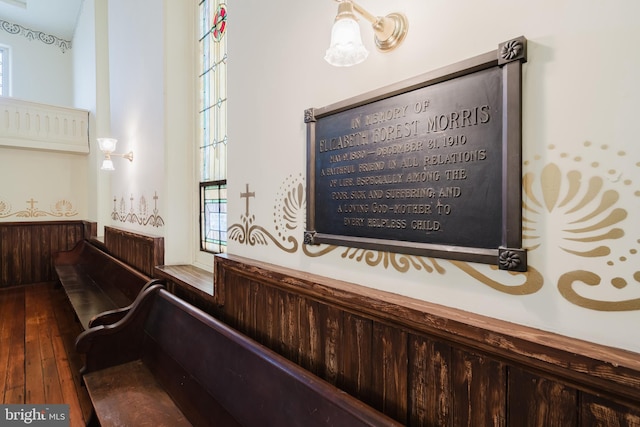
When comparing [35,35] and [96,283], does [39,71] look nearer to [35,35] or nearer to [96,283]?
[35,35]

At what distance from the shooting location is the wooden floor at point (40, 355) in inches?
90.3

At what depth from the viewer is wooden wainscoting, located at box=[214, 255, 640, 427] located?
2.11 feet

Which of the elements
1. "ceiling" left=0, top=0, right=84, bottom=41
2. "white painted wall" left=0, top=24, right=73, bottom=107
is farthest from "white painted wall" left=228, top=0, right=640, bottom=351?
"white painted wall" left=0, top=24, right=73, bottom=107

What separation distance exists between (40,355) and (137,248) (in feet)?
4.14

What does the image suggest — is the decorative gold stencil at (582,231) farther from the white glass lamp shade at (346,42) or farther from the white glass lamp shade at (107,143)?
the white glass lamp shade at (107,143)

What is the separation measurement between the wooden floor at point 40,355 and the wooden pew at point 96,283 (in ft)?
1.30

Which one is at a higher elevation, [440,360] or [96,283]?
[440,360]

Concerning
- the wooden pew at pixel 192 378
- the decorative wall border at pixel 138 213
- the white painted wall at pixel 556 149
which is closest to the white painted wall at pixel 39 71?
the decorative wall border at pixel 138 213

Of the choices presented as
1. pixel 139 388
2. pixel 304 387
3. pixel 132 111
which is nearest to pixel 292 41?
pixel 304 387

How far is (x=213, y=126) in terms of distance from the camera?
271 cm

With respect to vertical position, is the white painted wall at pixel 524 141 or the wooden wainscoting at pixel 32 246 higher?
the white painted wall at pixel 524 141

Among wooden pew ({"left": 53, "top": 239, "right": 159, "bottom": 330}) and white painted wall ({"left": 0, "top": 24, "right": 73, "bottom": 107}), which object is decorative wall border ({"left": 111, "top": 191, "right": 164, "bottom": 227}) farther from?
white painted wall ({"left": 0, "top": 24, "right": 73, "bottom": 107})

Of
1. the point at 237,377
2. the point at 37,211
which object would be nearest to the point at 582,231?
the point at 237,377

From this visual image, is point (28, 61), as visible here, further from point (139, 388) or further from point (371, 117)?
point (371, 117)
